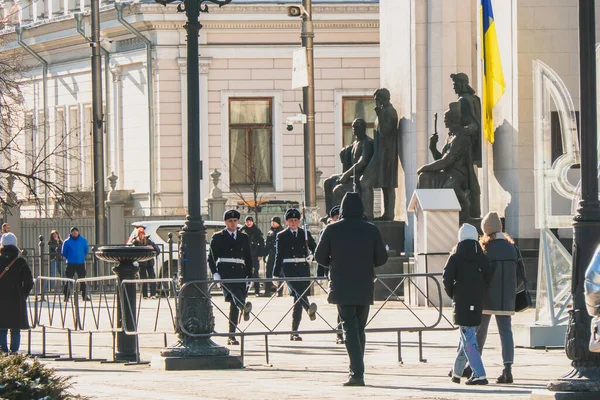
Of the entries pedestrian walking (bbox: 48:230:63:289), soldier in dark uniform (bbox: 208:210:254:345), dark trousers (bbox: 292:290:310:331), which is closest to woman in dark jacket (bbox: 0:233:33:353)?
soldier in dark uniform (bbox: 208:210:254:345)

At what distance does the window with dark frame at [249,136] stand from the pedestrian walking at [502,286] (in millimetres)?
36849

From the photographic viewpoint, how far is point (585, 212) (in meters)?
12.7

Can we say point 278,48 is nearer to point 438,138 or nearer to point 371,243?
point 438,138

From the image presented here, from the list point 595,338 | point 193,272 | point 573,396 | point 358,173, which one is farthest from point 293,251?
point 595,338

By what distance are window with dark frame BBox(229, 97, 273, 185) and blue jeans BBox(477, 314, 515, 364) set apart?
1452 inches

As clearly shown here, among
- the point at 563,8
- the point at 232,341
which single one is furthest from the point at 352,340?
the point at 563,8

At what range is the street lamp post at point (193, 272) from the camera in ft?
54.3

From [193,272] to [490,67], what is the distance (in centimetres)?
1163

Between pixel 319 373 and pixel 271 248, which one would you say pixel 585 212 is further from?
pixel 271 248

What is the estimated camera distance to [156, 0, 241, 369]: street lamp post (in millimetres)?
16562

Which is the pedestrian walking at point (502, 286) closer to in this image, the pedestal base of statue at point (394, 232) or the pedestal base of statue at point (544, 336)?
the pedestal base of statue at point (544, 336)

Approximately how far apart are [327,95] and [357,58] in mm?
1501

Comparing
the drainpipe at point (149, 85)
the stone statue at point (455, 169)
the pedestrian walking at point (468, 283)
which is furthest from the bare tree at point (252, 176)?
the pedestrian walking at point (468, 283)

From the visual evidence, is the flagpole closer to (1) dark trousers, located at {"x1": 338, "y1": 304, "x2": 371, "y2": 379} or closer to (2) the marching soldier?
(2) the marching soldier
